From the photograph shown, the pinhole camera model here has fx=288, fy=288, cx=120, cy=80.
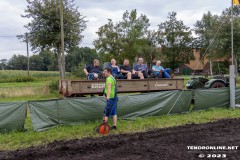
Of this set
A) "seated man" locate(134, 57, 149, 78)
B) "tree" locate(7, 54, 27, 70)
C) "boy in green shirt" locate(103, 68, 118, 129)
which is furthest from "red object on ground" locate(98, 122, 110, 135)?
"tree" locate(7, 54, 27, 70)

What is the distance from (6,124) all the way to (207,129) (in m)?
6.06

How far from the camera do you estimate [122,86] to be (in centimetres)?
1087

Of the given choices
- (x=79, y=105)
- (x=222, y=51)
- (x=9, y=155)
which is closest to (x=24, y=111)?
(x=79, y=105)

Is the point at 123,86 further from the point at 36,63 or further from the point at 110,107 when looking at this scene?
the point at 36,63

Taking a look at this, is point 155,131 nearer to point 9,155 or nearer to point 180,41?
point 9,155

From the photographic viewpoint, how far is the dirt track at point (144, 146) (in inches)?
237

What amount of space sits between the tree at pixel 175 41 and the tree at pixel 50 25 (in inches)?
931

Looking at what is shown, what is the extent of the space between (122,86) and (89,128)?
8.30ft

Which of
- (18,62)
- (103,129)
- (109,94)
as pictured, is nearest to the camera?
(103,129)

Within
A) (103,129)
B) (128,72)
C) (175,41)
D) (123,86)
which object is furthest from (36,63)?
(103,129)

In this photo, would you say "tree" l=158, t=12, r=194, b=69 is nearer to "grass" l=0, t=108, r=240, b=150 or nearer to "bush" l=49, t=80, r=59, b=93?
"bush" l=49, t=80, r=59, b=93

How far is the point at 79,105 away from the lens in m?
9.59

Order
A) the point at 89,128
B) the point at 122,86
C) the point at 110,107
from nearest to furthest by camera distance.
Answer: the point at 110,107, the point at 89,128, the point at 122,86

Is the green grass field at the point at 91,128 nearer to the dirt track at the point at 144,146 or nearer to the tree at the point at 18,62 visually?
the dirt track at the point at 144,146
